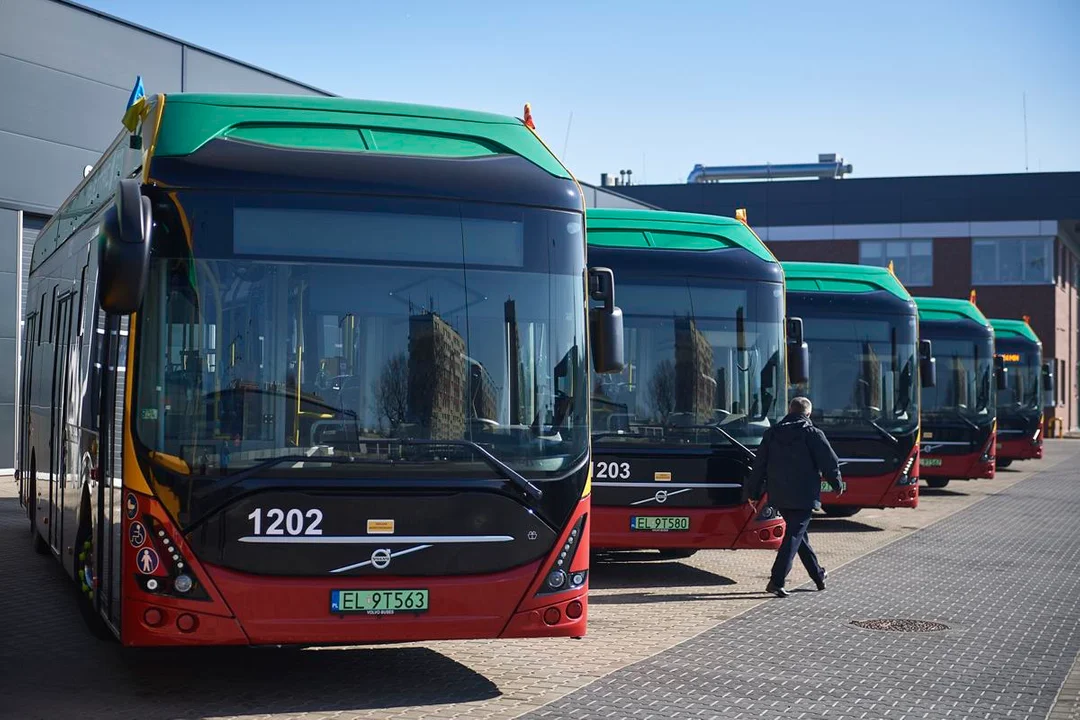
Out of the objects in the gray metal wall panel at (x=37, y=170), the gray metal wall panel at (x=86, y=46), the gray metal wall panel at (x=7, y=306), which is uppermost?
the gray metal wall panel at (x=86, y=46)

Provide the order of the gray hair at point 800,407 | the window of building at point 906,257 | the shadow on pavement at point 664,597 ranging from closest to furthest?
the shadow on pavement at point 664,597
the gray hair at point 800,407
the window of building at point 906,257

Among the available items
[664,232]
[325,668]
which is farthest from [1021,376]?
[325,668]

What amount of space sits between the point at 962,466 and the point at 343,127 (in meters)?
18.0

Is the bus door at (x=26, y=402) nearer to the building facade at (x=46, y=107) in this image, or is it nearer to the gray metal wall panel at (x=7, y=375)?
the gray metal wall panel at (x=7, y=375)

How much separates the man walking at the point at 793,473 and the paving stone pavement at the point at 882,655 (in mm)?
469

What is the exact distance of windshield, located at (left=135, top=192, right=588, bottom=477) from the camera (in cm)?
714

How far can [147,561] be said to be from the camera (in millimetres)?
7074

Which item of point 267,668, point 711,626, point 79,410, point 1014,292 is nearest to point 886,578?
point 711,626

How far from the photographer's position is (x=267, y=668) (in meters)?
8.61

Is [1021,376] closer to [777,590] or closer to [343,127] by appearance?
[777,590]

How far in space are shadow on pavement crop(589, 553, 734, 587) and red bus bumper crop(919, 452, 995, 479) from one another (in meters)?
10.6

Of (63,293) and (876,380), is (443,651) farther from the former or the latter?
(876,380)

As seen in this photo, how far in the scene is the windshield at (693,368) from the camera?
12578 mm

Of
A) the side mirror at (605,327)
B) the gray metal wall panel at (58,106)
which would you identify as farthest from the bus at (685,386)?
the gray metal wall panel at (58,106)
